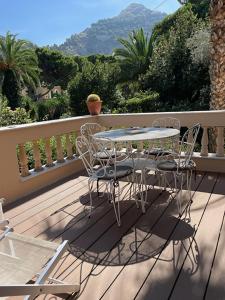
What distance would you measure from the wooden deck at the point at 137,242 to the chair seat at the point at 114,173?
17.6 inches

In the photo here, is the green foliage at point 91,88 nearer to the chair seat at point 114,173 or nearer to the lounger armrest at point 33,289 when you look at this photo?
the chair seat at point 114,173

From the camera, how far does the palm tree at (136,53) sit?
17.7 metres

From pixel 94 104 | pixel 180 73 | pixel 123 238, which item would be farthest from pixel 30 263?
pixel 180 73

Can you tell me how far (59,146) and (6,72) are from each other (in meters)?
16.6

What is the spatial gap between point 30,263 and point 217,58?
5.29 metres

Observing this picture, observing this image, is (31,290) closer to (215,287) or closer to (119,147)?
(215,287)

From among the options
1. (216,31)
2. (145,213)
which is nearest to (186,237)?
(145,213)

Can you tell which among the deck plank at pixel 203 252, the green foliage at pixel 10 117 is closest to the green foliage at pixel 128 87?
the green foliage at pixel 10 117

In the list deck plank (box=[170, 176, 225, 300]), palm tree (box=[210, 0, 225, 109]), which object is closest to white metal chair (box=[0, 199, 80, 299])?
deck plank (box=[170, 176, 225, 300])

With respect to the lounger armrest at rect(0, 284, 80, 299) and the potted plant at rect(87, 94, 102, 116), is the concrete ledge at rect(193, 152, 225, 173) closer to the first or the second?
the potted plant at rect(87, 94, 102, 116)

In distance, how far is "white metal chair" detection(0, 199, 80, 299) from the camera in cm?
166

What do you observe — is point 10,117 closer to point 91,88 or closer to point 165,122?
point 91,88

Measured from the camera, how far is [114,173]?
2934 millimetres

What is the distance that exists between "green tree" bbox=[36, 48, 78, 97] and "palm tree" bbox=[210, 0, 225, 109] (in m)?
31.5
